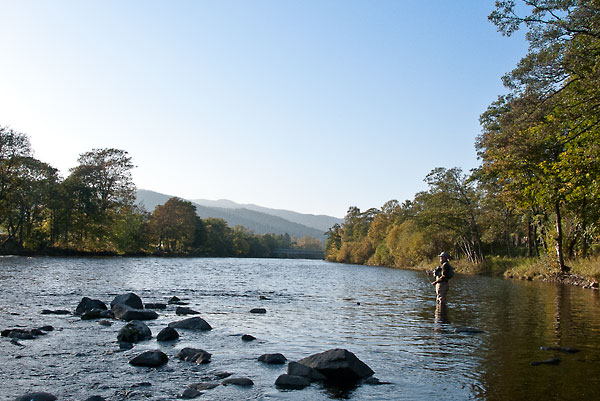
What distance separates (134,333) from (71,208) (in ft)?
253

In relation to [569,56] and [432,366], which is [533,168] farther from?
[432,366]

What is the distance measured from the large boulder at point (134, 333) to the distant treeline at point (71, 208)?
65378 millimetres

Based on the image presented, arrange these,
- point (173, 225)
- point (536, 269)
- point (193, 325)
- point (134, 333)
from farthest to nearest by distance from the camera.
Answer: point (173, 225) → point (536, 269) → point (193, 325) → point (134, 333)

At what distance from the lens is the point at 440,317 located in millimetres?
18406

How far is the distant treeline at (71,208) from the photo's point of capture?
228 feet

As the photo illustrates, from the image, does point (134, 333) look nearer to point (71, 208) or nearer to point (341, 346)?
point (341, 346)

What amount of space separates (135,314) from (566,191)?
23.6m

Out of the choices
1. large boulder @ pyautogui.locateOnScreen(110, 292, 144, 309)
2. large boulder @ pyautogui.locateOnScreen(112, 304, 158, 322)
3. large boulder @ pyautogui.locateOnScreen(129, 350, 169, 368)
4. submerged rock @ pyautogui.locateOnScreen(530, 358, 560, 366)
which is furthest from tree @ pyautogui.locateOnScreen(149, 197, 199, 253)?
submerged rock @ pyautogui.locateOnScreen(530, 358, 560, 366)

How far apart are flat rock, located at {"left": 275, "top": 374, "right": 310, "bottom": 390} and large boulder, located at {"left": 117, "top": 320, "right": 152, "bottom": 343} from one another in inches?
221

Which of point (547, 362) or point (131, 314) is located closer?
point (547, 362)

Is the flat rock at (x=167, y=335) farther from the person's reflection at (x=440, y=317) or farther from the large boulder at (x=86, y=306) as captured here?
the person's reflection at (x=440, y=317)

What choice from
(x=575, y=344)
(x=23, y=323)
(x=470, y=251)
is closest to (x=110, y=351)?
(x=23, y=323)

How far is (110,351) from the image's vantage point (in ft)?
37.2

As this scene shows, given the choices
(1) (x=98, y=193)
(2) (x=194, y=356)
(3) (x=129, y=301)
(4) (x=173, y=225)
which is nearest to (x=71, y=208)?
(1) (x=98, y=193)
